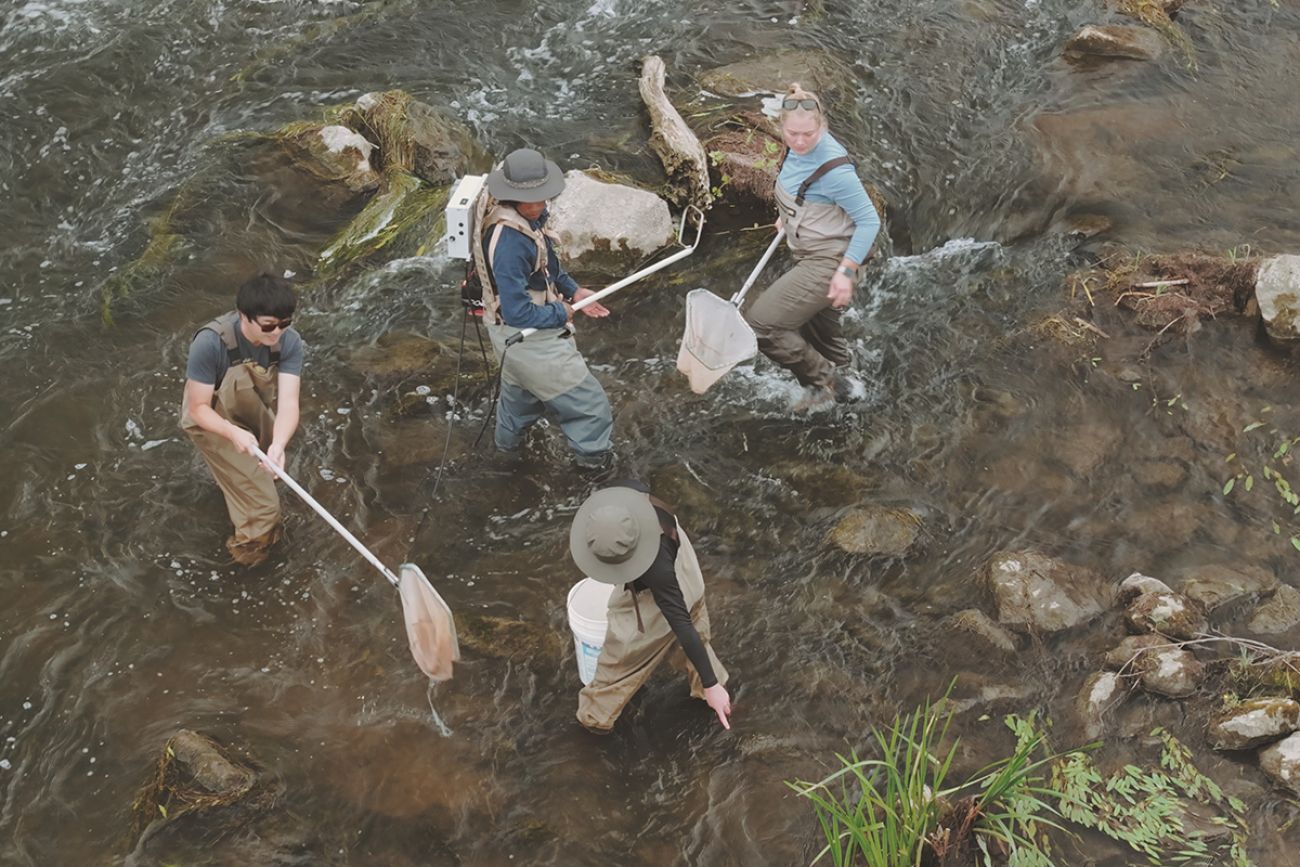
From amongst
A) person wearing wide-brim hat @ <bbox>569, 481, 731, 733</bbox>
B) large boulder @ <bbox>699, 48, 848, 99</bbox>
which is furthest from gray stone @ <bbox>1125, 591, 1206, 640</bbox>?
large boulder @ <bbox>699, 48, 848, 99</bbox>

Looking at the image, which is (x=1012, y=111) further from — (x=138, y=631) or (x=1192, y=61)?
(x=138, y=631)

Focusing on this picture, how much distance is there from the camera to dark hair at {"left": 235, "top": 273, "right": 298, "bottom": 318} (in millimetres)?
4742

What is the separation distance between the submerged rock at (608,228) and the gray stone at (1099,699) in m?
4.02

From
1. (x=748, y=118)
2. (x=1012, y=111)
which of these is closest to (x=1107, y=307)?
(x=1012, y=111)

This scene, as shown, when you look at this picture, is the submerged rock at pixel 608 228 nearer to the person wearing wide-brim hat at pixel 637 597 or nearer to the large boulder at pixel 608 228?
the large boulder at pixel 608 228

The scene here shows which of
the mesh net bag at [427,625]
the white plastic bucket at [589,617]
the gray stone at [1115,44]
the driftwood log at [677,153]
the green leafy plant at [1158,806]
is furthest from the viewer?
the gray stone at [1115,44]

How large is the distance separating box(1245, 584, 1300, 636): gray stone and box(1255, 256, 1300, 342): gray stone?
1.96 meters

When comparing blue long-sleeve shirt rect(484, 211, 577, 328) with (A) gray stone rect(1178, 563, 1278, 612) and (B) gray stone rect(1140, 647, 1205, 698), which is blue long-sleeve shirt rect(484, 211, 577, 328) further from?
(A) gray stone rect(1178, 563, 1278, 612)

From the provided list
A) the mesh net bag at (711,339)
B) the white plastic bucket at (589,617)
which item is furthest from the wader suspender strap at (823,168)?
the white plastic bucket at (589,617)

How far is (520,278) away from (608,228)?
2347 millimetres

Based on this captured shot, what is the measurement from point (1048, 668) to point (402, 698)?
3.05 meters

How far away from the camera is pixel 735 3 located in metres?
10.3

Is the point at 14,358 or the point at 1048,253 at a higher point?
the point at 14,358

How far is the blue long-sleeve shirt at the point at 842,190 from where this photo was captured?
19.0 feet
